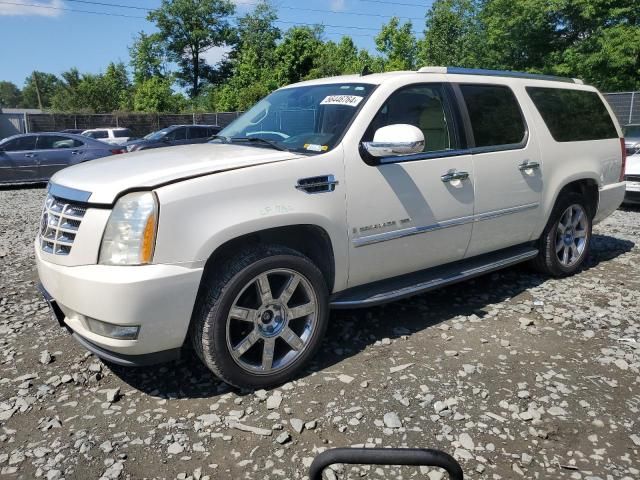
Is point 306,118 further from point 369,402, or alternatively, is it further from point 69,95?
point 69,95

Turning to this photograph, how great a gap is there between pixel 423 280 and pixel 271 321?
1264 mm

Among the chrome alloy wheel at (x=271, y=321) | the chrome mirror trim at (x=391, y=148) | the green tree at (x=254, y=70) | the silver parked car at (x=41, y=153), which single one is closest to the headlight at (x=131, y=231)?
the chrome alloy wheel at (x=271, y=321)

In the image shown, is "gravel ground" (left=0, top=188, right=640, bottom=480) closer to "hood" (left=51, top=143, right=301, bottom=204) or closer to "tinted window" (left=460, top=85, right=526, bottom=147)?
"hood" (left=51, top=143, right=301, bottom=204)

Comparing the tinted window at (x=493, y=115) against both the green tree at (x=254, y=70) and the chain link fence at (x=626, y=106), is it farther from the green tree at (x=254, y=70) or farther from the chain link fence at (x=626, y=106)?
the green tree at (x=254, y=70)

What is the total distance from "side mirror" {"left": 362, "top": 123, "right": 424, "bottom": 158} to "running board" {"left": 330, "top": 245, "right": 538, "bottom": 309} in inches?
36.8

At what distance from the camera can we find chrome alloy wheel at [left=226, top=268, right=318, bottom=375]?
3057mm

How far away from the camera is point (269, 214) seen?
117 inches

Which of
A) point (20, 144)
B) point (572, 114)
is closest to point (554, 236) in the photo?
point (572, 114)

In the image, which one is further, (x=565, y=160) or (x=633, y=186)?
(x=633, y=186)

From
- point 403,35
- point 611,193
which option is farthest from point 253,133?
point 403,35

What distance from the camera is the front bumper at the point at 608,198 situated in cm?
537

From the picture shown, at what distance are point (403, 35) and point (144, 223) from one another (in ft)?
158

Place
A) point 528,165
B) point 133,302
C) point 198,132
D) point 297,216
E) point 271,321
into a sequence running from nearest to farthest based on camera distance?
point 133,302
point 297,216
point 271,321
point 528,165
point 198,132

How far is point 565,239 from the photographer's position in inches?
204
